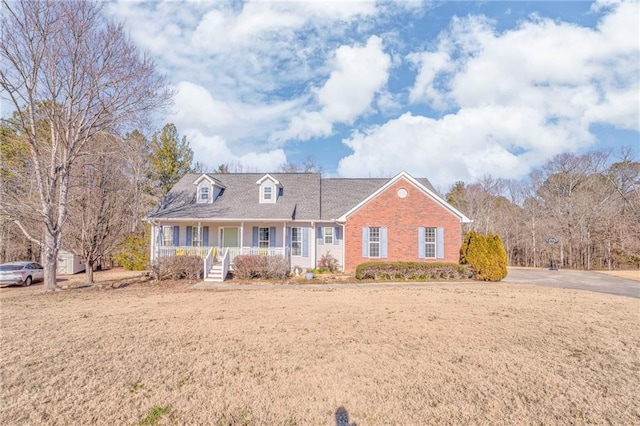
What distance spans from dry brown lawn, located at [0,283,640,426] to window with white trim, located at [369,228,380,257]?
9224 millimetres

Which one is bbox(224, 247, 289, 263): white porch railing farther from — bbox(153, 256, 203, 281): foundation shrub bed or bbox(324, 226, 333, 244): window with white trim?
bbox(324, 226, 333, 244): window with white trim

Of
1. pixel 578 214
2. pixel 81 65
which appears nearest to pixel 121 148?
pixel 81 65

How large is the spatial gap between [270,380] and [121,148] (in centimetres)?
1565

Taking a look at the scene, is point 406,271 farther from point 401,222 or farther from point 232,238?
point 232,238

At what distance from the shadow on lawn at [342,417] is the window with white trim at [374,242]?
1569 cm

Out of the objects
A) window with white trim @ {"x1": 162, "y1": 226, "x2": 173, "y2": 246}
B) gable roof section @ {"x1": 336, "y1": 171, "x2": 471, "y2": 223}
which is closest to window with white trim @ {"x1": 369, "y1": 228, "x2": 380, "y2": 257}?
gable roof section @ {"x1": 336, "y1": 171, "x2": 471, "y2": 223}

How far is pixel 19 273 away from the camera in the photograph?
17.8m

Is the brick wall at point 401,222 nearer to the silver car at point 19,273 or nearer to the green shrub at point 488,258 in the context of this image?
the green shrub at point 488,258

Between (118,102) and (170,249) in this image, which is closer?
(118,102)

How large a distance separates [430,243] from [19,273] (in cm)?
2309

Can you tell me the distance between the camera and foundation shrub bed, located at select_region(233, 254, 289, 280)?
57.5 ft

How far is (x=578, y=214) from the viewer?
29547 mm

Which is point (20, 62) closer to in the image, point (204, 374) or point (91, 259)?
point (91, 259)

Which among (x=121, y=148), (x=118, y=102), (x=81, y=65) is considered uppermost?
(x=81, y=65)
